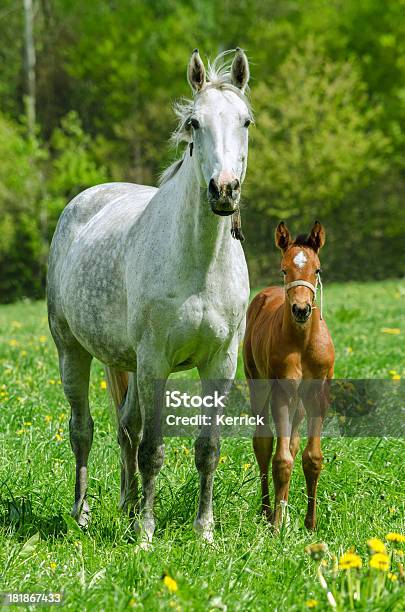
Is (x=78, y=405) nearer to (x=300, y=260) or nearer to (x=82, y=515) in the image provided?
(x=82, y=515)

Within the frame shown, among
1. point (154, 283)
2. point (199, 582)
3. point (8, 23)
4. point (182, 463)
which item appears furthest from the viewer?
point (8, 23)

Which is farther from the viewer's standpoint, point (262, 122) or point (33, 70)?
point (33, 70)

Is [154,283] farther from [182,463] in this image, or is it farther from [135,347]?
[182,463]

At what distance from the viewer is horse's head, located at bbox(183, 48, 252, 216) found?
367 cm

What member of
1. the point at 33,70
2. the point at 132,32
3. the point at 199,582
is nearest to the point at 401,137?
the point at 132,32

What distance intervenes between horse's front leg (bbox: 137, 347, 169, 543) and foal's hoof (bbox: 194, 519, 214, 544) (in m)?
0.22

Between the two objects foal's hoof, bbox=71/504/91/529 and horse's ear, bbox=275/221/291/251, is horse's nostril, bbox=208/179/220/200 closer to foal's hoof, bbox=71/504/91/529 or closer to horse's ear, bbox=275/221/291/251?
horse's ear, bbox=275/221/291/251

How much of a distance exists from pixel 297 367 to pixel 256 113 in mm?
22899

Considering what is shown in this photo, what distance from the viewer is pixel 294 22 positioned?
31969 millimetres

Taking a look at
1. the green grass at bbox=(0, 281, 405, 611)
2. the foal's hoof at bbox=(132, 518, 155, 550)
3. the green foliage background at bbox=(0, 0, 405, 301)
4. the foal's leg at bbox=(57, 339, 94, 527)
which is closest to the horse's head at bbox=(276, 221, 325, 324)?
the green grass at bbox=(0, 281, 405, 611)

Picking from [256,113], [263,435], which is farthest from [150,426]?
[256,113]

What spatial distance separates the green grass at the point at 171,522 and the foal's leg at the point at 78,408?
0.37ft

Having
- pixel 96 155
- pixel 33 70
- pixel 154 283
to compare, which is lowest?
pixel 154 283

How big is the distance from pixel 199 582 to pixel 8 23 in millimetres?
32470
